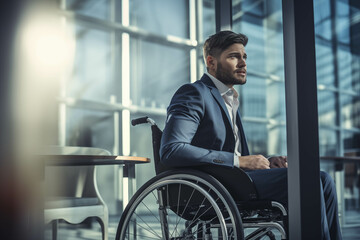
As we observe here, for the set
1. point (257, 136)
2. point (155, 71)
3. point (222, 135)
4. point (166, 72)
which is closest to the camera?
point (222, 135)

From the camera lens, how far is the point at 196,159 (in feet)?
5.33

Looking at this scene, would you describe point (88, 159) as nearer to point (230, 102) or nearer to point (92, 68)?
point (230, 102)

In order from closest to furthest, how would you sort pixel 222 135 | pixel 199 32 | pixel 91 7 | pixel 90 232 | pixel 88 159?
pixel 222 135
pixel 88 159
pixel 90 232
pixel 91 7
pixel 199 32

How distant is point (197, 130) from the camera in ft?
5.86

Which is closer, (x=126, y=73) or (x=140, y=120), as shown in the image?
(x=140, y=120)

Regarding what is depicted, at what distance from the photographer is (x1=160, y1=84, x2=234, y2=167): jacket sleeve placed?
64.2 inches

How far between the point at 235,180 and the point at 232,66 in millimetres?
565

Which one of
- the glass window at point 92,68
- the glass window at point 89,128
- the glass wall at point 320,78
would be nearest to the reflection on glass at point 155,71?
the glass window at point 92,68

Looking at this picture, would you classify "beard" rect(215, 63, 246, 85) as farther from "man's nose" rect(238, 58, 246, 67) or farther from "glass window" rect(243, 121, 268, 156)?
"glass window" rect(243, 121, 268, 156)

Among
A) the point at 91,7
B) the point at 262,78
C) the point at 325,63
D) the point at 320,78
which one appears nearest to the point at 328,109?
the point at 320,78

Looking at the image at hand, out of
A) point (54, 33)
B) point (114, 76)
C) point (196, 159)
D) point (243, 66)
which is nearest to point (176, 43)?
point (114, 76)

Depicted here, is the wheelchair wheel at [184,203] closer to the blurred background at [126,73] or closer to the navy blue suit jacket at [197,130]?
the navy blue suit jacket at [197,130]

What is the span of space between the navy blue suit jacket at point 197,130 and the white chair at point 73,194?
3.71 ft

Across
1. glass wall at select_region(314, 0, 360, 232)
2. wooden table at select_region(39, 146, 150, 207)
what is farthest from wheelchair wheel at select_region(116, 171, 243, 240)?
glass wall at select_region(314, 0, 360, 232)
